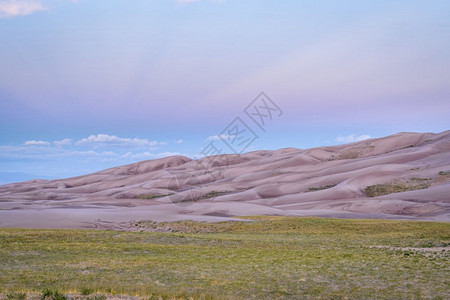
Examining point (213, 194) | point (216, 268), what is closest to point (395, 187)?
point (213, 194)

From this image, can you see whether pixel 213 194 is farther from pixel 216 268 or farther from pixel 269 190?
pixel 216 268

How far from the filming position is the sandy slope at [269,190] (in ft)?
202

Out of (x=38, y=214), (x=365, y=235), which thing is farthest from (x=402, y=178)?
(x=38, y=214)

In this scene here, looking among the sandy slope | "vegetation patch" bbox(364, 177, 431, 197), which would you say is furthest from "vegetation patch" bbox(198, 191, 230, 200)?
"vegetation patch" bbox(364, 177, 431, 197)

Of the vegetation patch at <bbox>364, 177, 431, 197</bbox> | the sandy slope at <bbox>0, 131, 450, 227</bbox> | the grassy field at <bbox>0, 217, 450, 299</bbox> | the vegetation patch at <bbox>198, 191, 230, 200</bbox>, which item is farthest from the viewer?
the vegetation patch at <bbox>198, 191, 230, 200</bbox>

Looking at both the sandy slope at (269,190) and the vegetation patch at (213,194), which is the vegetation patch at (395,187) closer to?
the sandy slope at (269,190)

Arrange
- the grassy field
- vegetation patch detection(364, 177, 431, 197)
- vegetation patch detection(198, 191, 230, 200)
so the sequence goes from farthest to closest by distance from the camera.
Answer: vegetation patch detection(198, 191, 230, 200) < vegetation patch detection(364, 177, 431, 197) < the grassy field

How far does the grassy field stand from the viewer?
Result: 1527 centimetres

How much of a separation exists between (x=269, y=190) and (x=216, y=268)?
292ft

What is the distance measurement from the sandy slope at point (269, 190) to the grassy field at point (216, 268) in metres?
22.7

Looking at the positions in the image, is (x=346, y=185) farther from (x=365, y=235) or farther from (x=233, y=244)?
(x=233, y=244)

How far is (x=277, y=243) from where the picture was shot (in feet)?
113

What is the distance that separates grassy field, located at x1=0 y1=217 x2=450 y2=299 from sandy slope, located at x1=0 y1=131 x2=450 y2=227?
22.7 meters

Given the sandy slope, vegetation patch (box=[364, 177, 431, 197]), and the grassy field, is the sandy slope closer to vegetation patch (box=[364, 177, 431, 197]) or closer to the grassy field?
vegetation patch (box=[364, 177, 431, 197])
